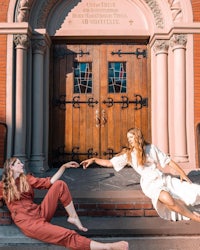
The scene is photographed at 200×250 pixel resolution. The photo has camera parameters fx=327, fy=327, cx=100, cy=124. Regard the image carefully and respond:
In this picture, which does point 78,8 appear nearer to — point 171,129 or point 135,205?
point 171,129

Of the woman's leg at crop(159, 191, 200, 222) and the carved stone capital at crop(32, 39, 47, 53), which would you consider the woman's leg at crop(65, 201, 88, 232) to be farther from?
the carved stone capital at crop(32, 39, 47, 53)

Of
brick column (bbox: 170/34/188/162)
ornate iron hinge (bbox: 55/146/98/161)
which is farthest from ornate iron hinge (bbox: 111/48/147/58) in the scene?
ornate iron hinge (bbox: 55/146/98/161)

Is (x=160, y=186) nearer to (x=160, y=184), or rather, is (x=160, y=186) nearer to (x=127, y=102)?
(x=160, y=184)

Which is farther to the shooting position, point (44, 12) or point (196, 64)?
point (44, 12)

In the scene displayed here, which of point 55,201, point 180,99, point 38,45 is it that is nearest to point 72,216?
point 55,201

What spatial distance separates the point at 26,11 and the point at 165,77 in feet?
9.71

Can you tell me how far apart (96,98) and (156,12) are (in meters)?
2.10

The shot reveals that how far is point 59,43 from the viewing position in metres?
6.88

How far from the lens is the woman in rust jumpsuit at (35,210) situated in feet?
8.78

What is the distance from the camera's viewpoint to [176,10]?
6.28 metres

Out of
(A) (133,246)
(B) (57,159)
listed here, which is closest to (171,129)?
(B) (57,159)

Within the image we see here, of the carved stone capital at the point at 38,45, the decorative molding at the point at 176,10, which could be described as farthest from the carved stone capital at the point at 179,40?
the carved stone capital at the point at 38,45

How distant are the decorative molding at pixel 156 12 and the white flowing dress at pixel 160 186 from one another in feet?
11.6

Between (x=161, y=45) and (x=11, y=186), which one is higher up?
(x=161, y=45)
